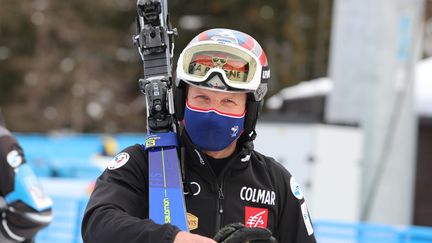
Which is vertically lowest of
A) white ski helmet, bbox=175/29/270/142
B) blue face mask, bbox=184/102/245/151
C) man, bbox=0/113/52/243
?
man, bbox=0/113/52/243

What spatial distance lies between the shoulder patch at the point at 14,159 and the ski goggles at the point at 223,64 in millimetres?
1862

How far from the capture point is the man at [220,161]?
273cm

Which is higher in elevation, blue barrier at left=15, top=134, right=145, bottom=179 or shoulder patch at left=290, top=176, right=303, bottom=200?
shoulder patch at left=290, top=176, right=303, bottom=200

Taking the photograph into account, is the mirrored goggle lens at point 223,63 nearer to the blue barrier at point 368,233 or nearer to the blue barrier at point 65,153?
the blue barrier at point 368,233

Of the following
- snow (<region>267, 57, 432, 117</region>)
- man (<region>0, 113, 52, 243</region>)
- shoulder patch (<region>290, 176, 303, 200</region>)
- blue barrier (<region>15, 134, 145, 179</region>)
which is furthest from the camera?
blue barrier (<region>15, 134, 145, 179</region>)

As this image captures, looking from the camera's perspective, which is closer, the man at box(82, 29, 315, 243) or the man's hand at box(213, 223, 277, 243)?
the man's hand at box(213, 223, 277, 243)

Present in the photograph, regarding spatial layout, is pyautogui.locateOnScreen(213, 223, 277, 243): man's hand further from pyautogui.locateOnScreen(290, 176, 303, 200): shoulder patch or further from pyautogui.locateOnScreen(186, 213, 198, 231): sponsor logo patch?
pyautogui.locateOnScreen(290, 176, 303, 200): shoulder patch

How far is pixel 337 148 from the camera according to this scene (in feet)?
24.9

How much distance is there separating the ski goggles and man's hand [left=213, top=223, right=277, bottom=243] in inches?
19.3

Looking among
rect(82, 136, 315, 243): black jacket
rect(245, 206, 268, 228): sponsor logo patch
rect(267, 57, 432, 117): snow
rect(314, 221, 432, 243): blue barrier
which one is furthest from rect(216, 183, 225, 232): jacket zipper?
rect(267, 57, 432, 117): snow

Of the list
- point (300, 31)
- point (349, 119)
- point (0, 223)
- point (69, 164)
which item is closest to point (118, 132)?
point (300, 31)

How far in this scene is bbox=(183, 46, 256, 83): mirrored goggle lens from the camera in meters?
2.79

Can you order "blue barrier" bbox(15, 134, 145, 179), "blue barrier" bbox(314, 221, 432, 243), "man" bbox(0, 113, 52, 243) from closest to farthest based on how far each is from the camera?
1. "man" bbox(0, 113, 52, 243)
2. "blue barrier" bbox(314, 221, 432, 243)
3. "blue barrier" bbox(15, 134, 145, 179)

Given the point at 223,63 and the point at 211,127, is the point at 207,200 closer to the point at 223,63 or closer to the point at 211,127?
the point at 211,127
